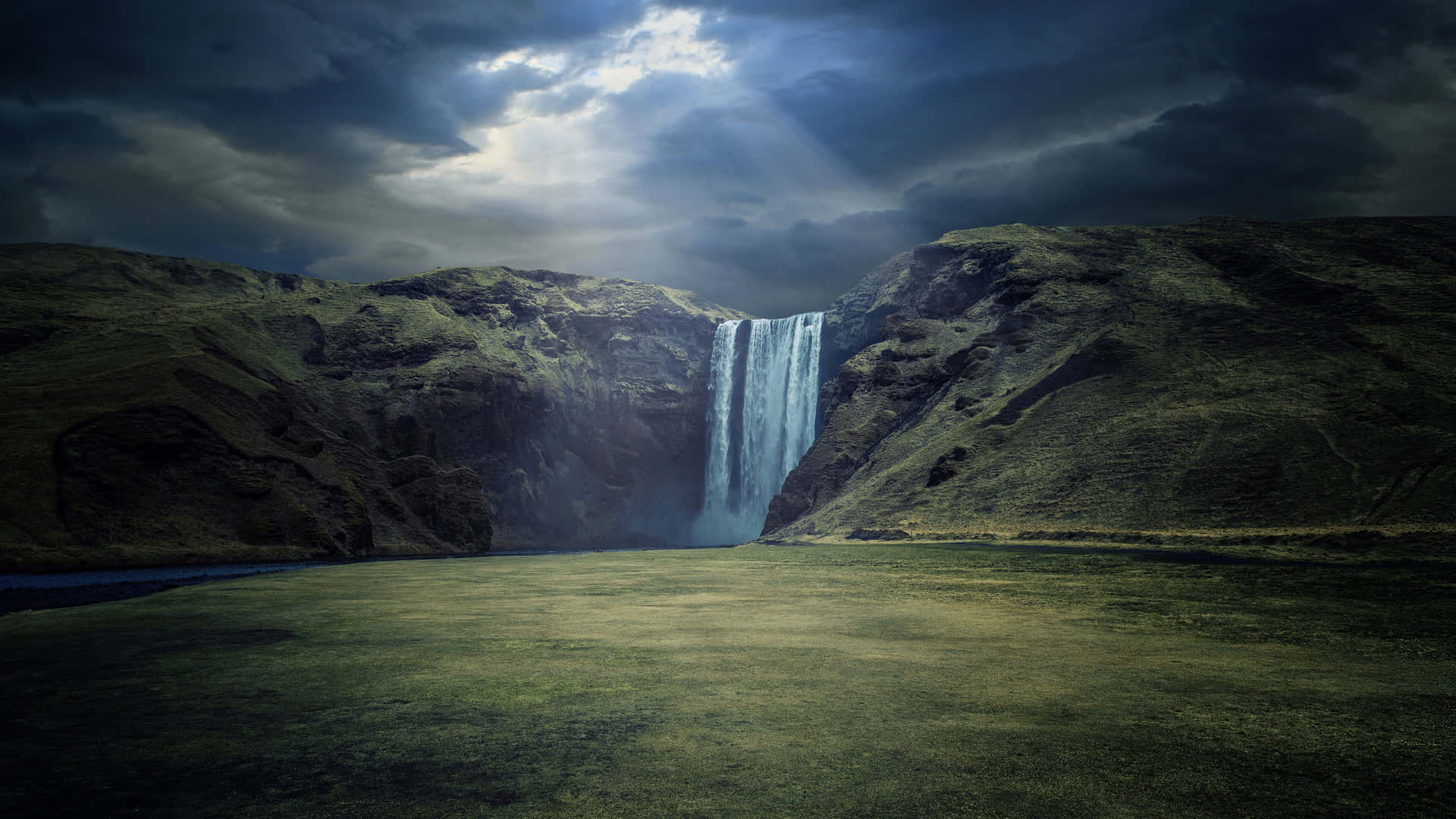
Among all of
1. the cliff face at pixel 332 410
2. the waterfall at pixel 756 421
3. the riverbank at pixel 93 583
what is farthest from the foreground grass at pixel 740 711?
the waterfall at pixel 756 421

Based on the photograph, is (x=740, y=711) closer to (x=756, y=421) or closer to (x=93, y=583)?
(x=93, y=583)

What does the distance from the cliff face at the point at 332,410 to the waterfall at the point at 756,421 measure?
7.99 metres

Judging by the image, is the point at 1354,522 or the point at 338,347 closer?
the point at 1354,522

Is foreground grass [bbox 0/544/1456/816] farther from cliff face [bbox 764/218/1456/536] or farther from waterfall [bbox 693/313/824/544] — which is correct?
waterfall [bbox 693/313/824/544]

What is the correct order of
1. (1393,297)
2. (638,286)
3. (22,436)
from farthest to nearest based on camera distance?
1. (638,286)
2. (1393,297)
3. (22,436)

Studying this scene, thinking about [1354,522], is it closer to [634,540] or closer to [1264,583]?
[1264,583]

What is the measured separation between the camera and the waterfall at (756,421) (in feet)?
289

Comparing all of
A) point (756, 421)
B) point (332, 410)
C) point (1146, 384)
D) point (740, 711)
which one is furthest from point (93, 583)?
point (756, 421)

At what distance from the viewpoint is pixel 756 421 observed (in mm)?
91875

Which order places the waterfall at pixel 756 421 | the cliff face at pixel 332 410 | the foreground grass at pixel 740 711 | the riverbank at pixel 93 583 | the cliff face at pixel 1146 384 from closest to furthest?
the foreground grass at pixel 740 711, the riverbank at pixel 93 583, the cliff face at pixel 1146 384, the cliff face at pixel 332 410, the waterfall at pixel 756 421

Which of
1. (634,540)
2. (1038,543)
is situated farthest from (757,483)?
(1038,543)

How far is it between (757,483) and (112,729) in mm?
83464

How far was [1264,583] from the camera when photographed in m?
19.8

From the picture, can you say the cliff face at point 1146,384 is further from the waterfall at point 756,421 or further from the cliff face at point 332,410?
the cliff face at point 332,410
